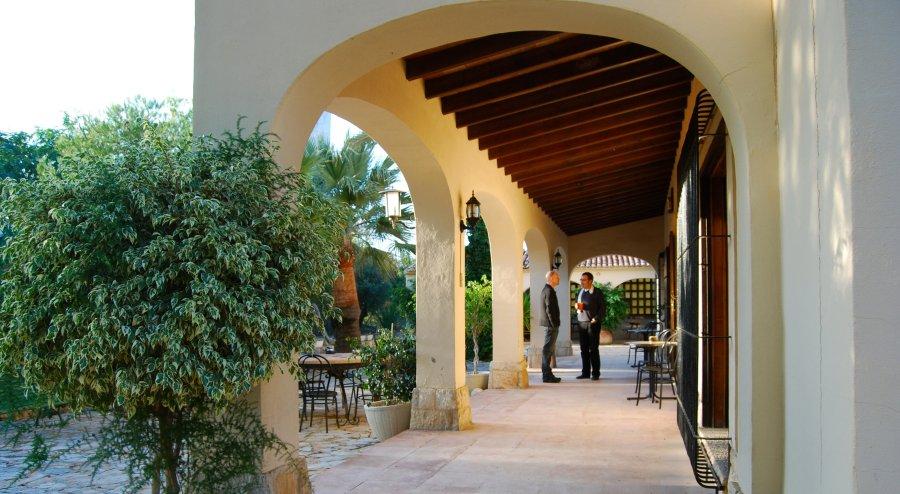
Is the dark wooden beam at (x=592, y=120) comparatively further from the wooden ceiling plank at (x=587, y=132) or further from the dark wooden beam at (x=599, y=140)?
the dark wooden beam at (x=599, y=140)

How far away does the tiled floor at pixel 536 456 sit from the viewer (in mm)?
5562

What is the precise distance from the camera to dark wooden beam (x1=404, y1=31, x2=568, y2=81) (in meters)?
6.00

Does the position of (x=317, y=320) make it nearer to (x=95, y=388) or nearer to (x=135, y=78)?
Result: (x=95, y=388)

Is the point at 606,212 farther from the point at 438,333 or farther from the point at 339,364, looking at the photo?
the point at 438,333

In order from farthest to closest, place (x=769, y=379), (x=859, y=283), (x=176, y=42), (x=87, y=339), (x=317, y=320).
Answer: (x=176, y=42) < (x=317, y=320) < (x=769, y=379) < (x=87, y=339) < (x=859, y=283)

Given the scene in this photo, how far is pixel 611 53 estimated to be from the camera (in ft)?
22.2

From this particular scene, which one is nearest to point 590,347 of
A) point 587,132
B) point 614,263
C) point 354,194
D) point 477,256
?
point 587,132

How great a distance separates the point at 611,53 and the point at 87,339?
15.7ft

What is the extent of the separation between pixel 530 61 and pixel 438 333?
286 centimetres

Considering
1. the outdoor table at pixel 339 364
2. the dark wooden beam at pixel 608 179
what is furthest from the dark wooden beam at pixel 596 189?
the outdoor table at pixel 339 364

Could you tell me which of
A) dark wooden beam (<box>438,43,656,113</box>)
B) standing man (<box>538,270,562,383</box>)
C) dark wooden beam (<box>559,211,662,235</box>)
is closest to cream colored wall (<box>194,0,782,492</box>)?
dark wooden beam (<box>438,43,656,113</box>)

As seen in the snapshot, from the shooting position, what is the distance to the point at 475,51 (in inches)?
241

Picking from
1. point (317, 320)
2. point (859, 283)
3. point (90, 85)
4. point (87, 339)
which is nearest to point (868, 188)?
point (859, 283)

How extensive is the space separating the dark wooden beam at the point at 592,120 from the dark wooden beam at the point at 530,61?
A: 1.88m
